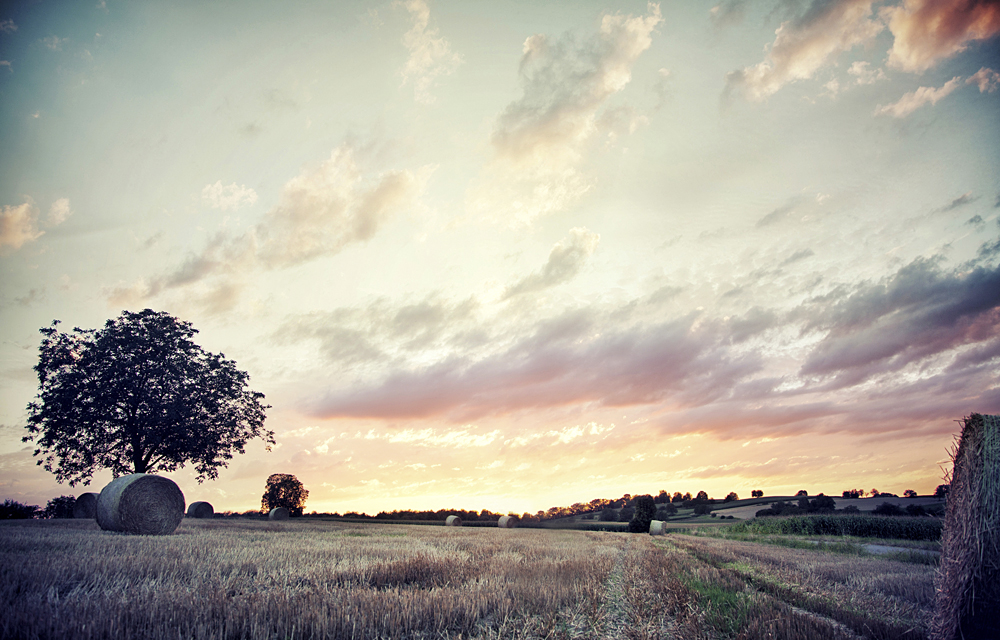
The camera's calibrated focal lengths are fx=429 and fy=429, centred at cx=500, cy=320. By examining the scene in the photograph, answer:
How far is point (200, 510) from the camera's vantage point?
3319 cm

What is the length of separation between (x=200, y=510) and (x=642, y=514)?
42.1 metres

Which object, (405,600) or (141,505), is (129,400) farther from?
(405,600)

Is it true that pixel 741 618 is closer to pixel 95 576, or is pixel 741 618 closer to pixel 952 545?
pixel 952 545

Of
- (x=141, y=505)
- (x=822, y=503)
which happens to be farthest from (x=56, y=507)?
(x=822, y=503)

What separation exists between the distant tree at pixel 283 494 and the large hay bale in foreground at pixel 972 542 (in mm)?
72313

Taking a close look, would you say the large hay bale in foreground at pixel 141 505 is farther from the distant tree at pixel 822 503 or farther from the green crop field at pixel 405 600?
the distant tree at pixel 822 503

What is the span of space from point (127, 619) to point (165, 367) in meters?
24.8

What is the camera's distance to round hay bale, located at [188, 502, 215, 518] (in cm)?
3319

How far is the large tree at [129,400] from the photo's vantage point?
71.6ft

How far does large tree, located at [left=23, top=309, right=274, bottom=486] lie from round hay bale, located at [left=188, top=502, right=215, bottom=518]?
10.4 m

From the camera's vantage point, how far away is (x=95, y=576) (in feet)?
17.4

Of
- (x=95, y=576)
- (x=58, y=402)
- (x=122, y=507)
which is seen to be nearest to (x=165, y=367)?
(x=58, y=402)

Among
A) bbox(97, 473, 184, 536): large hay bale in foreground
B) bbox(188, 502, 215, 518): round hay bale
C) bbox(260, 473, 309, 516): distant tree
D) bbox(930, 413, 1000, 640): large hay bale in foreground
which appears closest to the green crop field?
bbox(930, 413, 1000, 640): large hay bale in foreground

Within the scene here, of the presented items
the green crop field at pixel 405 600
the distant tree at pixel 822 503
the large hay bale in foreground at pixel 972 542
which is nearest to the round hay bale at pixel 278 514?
the green crop field at pixel 405 600
